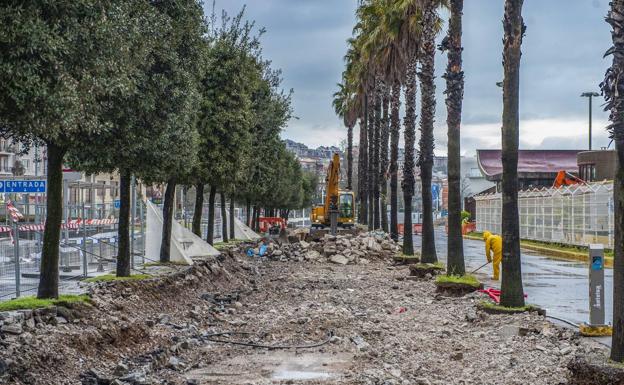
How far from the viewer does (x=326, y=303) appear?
68.4ft

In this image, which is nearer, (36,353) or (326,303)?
(36,353)

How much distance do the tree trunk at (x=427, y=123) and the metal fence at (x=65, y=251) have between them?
8.71 meters

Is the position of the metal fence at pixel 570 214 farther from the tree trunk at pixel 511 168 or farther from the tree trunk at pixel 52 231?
the tree trunk at pixel 52 231

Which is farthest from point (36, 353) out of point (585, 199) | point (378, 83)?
point (378, 83)

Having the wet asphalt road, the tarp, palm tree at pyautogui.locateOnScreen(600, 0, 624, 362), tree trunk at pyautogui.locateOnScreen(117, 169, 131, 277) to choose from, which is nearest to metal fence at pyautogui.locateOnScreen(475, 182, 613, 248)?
the wet asphalt road

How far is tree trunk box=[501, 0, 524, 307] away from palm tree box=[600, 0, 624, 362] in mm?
4870

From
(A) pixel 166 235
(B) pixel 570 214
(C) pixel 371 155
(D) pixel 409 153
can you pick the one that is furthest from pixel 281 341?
(C) pixel 371 155

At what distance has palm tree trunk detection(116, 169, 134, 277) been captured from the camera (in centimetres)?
1931

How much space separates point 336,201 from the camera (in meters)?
52.8

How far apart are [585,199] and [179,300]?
23.8m

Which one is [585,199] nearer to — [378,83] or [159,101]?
[378,83]

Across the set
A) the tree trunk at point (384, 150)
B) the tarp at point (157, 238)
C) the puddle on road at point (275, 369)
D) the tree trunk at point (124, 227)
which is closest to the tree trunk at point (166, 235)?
the tarp at point (157, 238)

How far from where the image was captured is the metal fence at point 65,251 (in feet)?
50.2

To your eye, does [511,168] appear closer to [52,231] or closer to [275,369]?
[275,369]
